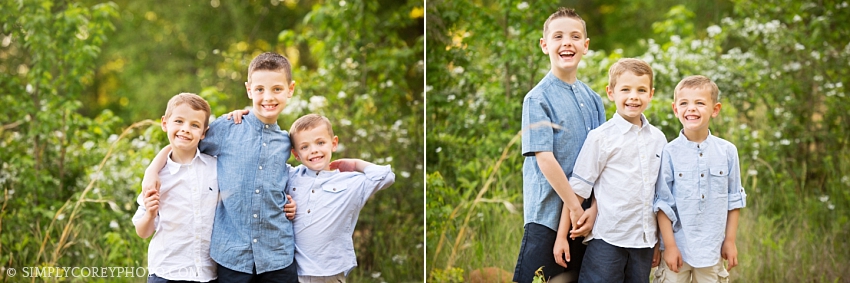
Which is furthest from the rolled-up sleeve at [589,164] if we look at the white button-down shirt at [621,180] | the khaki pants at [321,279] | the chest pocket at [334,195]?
the khaki pants at [321,279]

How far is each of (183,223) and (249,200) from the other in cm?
25

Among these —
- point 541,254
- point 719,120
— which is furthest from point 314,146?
point 719,120

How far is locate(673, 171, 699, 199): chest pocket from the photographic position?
2.59 metres

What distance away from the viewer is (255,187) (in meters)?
2.63

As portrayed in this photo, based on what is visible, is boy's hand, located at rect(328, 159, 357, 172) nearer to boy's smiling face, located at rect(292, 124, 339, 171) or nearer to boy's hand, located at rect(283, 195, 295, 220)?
boy's smiling face, located at rect(292, 124, 339, 171)

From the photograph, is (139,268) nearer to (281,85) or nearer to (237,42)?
(281,85)

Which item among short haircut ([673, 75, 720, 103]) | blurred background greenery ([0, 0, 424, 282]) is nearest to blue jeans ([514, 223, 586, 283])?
short haircut ([673, 75, 720, 103])

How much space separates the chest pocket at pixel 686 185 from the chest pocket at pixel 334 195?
123 cm

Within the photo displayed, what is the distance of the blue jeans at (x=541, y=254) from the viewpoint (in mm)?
2680

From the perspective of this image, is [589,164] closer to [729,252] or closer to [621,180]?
→ [621,180]

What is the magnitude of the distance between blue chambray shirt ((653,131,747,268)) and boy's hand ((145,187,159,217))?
1.77 metres

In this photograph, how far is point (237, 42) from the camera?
733cm

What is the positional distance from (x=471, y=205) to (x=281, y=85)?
60.9 inches

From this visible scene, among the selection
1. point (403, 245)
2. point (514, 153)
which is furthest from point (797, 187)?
point (403, 245)
